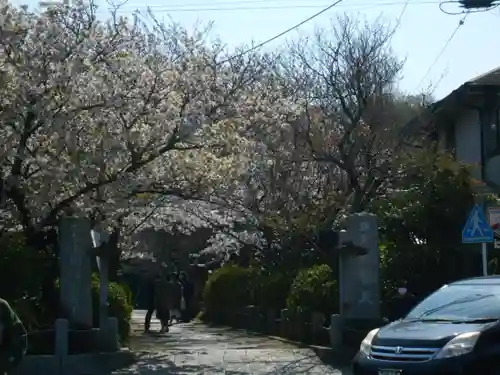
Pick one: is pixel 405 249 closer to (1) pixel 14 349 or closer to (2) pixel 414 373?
(2) pixel 414 373

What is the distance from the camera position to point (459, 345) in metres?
10.8

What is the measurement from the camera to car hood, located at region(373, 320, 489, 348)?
36.2 feet

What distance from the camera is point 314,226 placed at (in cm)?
2356

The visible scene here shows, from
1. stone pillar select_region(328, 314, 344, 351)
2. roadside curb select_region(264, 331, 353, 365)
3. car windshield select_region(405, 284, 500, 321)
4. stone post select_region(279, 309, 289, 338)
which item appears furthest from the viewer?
stone post select_region(279, 309, 289, 338)

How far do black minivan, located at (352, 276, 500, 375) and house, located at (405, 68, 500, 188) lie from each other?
13347 millimetres

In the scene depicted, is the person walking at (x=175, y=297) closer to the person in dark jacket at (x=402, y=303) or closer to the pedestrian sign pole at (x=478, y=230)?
the person in dark jacket at (x=402, y=303)

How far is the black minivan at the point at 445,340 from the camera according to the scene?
1073cm

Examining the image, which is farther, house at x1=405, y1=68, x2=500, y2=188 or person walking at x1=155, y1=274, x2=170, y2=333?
house at x1=405, y1=68, x2=500, y2=188

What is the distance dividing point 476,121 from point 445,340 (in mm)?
17420

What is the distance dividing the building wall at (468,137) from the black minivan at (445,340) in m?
14.5

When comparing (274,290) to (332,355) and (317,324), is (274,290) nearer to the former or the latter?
(317,324)

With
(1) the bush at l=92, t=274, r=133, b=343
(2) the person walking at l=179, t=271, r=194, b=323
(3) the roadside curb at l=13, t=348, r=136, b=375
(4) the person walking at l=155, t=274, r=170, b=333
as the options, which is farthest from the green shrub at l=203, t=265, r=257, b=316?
(3) the roadside curb at l=13, t=348, r=136, b=375

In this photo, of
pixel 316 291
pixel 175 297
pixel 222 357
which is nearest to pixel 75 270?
pixel 222 357

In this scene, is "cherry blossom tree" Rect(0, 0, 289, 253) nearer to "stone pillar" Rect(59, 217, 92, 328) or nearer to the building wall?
"stone pillar" Rect(59, 217, 92, 328)
